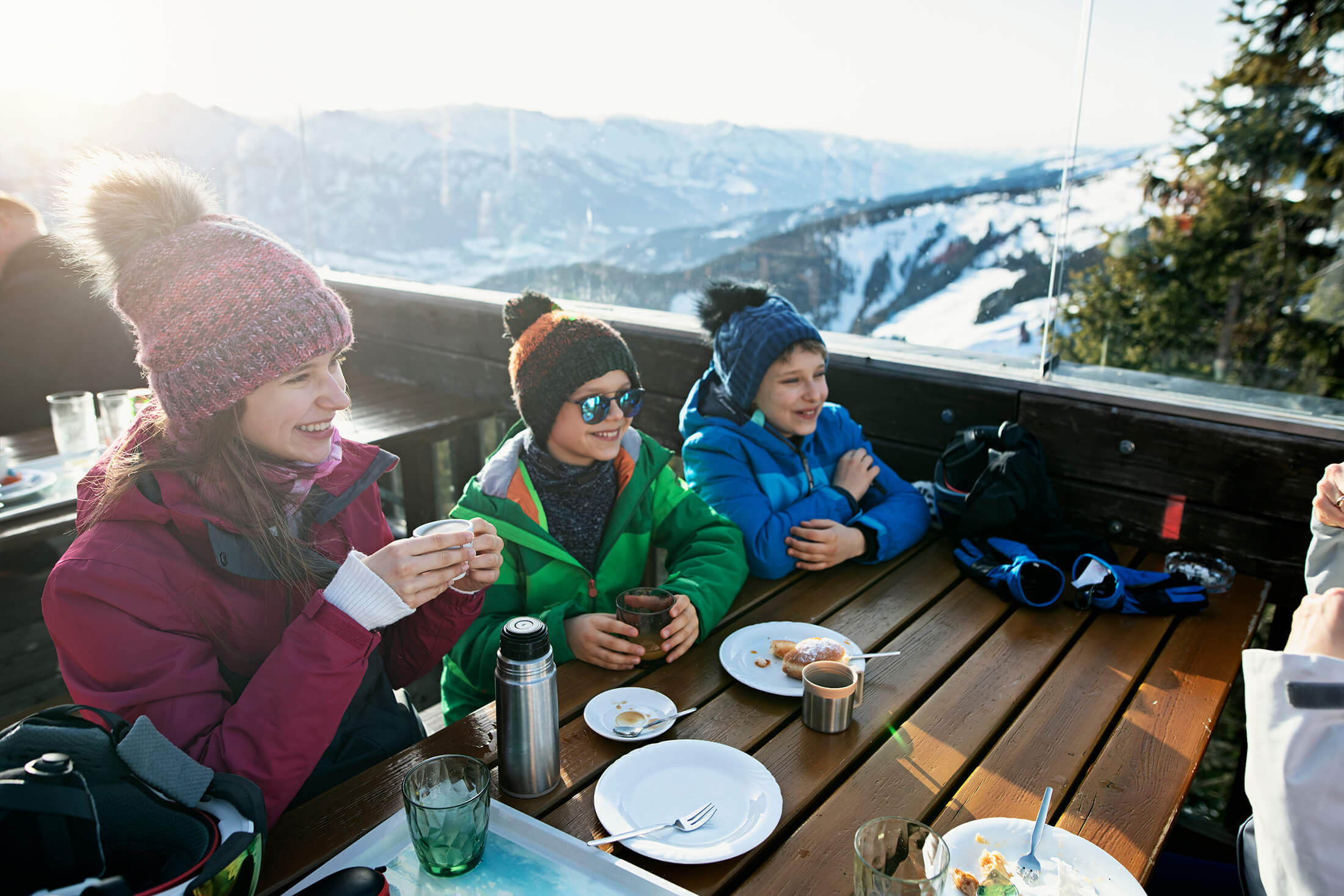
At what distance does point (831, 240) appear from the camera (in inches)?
143

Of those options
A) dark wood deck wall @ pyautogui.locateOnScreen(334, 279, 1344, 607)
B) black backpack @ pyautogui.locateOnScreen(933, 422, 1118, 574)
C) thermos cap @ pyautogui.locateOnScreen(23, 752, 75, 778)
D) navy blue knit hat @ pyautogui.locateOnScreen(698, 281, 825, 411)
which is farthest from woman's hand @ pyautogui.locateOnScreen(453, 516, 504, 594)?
dark wood deck wall @ pyautogui.locateOnScreen(334, 279, 1344, 607)

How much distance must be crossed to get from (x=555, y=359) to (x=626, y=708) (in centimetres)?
102

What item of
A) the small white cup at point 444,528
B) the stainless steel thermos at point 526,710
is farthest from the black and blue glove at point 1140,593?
the small white cup at point 444,528

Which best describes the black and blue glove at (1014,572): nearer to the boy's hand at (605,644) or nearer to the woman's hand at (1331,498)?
the woman's hand at (1331,498)

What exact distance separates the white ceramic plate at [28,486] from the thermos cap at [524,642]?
245 cm

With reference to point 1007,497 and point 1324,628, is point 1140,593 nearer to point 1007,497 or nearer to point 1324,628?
point 1007,497

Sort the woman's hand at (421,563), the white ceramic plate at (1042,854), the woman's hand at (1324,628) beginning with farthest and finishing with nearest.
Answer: the woman's hand at (421,563), the woman's hand at (1324,628), the white ceramic plate at (1042,854)

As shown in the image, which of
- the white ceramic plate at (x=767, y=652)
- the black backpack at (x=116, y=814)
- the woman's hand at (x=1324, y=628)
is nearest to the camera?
the black backpack at (x=116, y=814)

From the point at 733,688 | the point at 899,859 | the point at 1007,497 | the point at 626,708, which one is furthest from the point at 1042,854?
the point at 1007,497

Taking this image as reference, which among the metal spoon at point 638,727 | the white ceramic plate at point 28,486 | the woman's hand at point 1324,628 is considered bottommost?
the metal spoon at point 638,727

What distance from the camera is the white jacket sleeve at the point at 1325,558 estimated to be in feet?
6.63

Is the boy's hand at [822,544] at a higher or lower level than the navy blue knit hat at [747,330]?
lower

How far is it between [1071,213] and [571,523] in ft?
6.76

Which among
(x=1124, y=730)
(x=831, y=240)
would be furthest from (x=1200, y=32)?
(x=1124, y=730)
